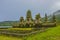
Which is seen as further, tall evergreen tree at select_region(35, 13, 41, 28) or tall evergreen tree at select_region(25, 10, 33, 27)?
tall evergreen tree at select_region(25, 10, 33, 27)

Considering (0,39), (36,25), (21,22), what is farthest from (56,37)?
(21,22)

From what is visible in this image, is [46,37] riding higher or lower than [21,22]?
lower

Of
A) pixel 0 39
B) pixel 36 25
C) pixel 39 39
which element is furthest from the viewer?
pixel 36 25

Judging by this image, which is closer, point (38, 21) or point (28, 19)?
point (38, 21)

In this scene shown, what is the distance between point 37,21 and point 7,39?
Result: 13515 mm

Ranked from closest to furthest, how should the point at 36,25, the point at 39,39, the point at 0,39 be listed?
1. the point at 39,39
2. the point at 0,39
3. the point at 36,25

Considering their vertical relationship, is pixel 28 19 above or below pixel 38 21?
above

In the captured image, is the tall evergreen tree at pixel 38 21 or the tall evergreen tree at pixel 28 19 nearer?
the tall evergreen tree at pixel 38 21

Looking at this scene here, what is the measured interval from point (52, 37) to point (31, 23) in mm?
15585

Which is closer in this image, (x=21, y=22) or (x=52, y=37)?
(x=52, y=37)

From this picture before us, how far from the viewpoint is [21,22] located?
3850 centimetres

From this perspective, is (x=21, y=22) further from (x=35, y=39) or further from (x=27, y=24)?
(x=35, y=39)

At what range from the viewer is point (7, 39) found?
24.3m

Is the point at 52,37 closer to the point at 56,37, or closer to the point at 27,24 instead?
the point at 56,37
